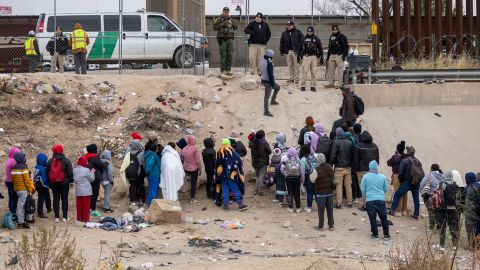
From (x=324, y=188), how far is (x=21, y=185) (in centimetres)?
586

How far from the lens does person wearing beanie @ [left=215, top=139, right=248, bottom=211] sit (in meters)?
18.7

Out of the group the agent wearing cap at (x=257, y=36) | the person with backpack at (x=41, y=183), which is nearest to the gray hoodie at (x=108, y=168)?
the person with backpack at (x=41, y=183)

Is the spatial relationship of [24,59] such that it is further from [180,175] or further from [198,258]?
[198,258]

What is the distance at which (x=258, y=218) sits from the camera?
60.7 ft

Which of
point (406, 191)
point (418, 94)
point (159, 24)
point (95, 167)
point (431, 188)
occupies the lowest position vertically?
point (406, 191)

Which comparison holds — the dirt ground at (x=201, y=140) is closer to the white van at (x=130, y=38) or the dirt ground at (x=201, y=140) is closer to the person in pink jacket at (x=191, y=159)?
the person in pink jacket at (x=191, y=159)

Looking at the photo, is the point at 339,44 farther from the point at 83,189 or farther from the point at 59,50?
the point at 83,189

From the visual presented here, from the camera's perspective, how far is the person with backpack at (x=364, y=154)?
19.0 metres

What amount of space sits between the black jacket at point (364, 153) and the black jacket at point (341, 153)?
16 cm

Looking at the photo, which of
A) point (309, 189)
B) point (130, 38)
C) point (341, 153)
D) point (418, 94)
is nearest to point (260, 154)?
point (309, 189)

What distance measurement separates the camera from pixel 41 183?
17219mm

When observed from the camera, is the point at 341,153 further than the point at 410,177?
Yes

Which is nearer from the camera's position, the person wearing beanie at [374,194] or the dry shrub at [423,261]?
the dry shrub at [423,261]

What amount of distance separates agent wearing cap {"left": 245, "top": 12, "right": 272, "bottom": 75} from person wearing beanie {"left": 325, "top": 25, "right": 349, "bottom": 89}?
1835mm
